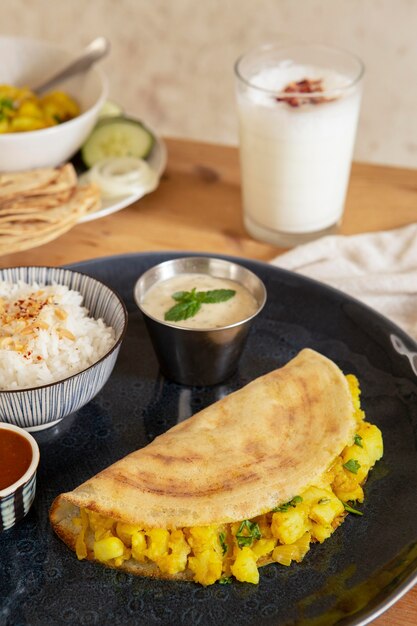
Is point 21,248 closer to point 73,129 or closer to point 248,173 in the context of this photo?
point 73,129

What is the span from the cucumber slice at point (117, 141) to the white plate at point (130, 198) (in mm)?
41

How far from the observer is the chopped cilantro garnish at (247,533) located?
229 cm

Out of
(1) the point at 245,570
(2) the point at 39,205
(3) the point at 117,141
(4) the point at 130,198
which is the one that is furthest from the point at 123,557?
(3) the point at 117,141

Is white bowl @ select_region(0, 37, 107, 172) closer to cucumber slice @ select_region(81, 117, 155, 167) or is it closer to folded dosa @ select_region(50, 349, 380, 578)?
cucumber slice @ select_region(81, 117, 155, 167)

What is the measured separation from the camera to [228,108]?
20.3ft

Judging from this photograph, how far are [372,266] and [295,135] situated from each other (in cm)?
71

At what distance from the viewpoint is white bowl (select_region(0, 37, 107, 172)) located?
400 cm

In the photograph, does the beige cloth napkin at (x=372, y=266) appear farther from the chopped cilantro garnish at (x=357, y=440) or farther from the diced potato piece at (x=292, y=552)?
the diced potato piece at (x=292, y=552)

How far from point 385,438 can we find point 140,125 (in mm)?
2544

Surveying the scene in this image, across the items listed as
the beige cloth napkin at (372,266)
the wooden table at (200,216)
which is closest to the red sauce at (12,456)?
the wooden table at (200,216)

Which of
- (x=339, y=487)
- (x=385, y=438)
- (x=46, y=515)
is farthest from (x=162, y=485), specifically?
(x=385, y=438)

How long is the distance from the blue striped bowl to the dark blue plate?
0.13m

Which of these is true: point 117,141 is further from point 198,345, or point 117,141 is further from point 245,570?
point 245,570

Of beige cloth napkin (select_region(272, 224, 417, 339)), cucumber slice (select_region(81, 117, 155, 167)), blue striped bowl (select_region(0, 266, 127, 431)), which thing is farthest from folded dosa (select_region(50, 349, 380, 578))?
cucumber slice (select_region(81, 117, 155, 167))
